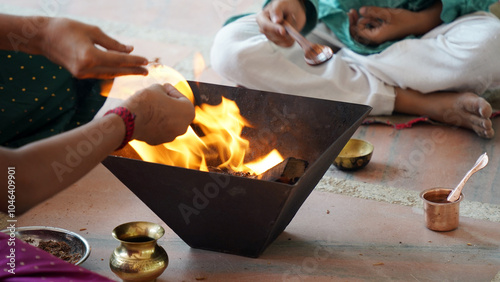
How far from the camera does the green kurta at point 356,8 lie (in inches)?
105

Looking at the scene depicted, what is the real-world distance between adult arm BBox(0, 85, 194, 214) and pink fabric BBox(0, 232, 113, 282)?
11cm

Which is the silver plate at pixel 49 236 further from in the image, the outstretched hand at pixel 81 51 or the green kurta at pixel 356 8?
the green kurta at pixel 356 8

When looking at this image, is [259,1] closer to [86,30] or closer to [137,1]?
[137,1]

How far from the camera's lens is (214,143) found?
76.2 inches

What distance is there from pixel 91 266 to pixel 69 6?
3047mm

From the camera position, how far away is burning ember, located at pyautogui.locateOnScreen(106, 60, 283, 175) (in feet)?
6.01

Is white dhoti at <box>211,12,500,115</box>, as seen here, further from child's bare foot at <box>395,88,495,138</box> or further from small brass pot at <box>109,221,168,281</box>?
small brass pot at <box>109,221,168,281</box>

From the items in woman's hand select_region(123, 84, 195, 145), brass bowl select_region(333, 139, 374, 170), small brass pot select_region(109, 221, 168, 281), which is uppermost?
woman's hand select_region(123, 84, 195, 145)

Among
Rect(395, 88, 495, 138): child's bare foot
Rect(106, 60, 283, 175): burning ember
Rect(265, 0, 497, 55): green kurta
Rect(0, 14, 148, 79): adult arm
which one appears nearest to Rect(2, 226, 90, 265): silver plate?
Rect(106, 60, 283, 175): burning ember

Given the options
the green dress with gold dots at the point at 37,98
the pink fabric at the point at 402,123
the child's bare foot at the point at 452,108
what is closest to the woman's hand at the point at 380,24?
the child's bare foot at the point at 452,108

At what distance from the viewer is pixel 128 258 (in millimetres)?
1616

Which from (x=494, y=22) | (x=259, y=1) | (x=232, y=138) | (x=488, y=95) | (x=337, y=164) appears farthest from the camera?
(x=259, y=1)

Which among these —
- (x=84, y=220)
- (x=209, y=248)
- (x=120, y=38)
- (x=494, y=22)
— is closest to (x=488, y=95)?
(x=494, y=22)

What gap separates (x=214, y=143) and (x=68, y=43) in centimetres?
66
